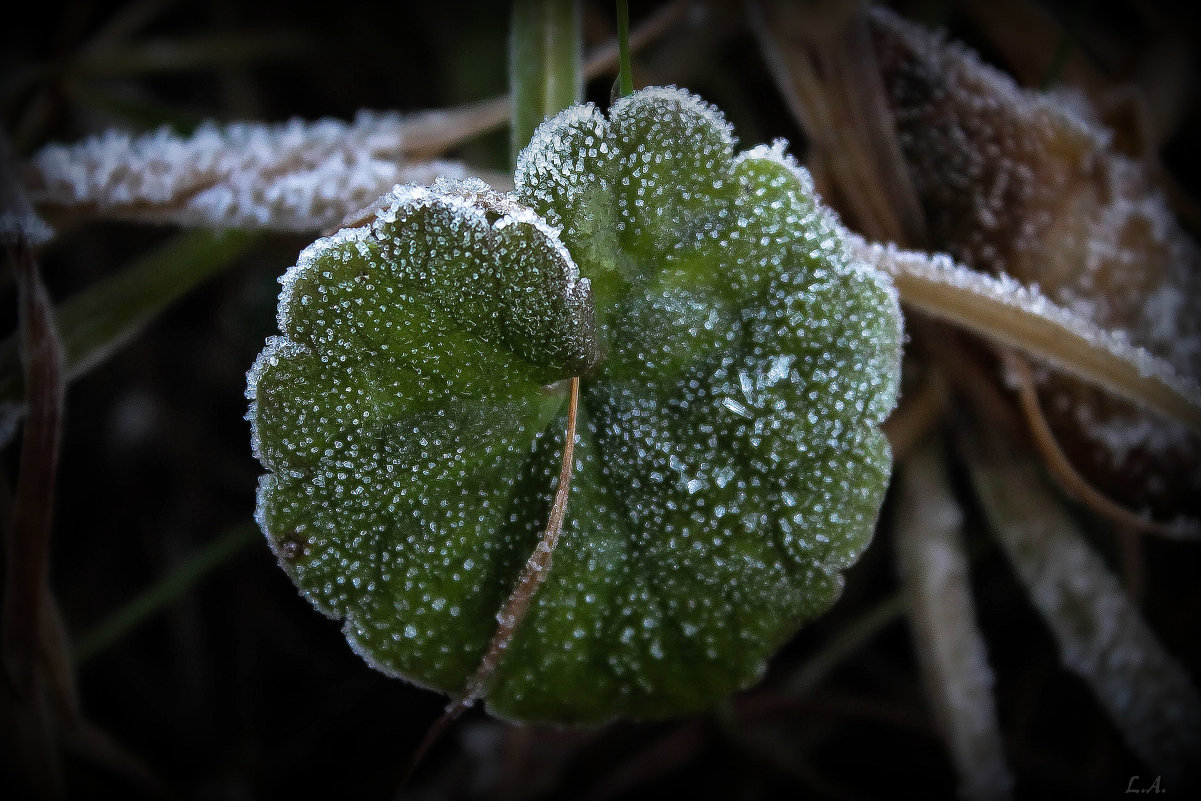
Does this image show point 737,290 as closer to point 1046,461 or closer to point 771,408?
point 771,408

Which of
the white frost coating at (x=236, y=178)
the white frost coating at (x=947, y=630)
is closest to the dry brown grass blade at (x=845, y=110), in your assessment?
the white frost coating at (x=947, y=630)

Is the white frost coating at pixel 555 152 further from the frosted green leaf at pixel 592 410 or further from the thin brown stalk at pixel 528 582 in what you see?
the thin brown stalk at pixel 528 582

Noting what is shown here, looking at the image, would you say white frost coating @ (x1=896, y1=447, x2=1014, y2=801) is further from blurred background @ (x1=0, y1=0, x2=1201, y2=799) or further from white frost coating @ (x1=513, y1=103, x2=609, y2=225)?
white frost coating @ (x1=513, y1=103, x2=609, y2=225)

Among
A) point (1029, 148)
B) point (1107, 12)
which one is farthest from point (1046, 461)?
point (1107, 12)

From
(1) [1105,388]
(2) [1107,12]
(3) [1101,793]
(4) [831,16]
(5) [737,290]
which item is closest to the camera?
(5) [737,290]

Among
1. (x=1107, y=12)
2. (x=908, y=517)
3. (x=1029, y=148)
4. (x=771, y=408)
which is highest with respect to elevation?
(x=1107, y=12)

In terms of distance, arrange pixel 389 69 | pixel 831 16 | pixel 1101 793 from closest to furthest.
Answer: pixel 831 16 < pixel 1101 793 < pixel 389 69
